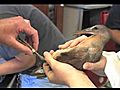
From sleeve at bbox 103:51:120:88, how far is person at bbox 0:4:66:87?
15.5 inches

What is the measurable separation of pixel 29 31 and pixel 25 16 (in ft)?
0.98

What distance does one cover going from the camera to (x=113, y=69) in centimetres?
81

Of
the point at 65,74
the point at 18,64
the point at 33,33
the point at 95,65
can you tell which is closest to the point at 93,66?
the point at 95,65

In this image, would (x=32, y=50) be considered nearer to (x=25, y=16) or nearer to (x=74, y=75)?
(x=74, y=75)

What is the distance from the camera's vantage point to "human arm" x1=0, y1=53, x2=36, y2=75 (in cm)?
116

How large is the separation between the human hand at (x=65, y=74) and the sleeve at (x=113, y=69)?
3.8 inches

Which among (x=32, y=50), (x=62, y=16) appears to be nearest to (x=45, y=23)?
(x=32, y=50)

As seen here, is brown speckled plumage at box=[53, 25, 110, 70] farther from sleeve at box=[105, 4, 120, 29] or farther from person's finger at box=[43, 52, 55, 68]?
sleeve at box=[105, 4, 120, 29]

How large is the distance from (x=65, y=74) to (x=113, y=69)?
0.17 m

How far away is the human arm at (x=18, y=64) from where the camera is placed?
3.80ft

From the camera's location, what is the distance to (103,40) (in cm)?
85
